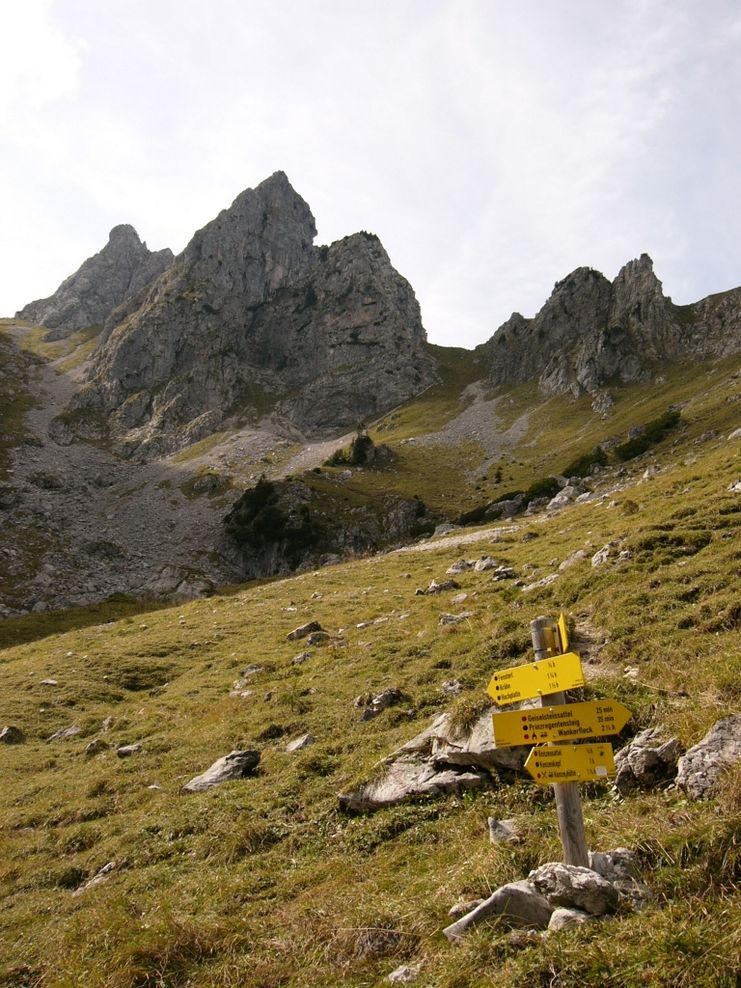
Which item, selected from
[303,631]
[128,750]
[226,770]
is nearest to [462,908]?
[226,770]

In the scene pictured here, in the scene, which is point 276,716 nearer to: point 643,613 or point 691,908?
point 643,613

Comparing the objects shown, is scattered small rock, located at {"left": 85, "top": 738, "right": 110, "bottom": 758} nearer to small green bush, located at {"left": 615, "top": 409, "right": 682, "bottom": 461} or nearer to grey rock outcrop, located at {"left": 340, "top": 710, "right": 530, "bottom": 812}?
grey rock outcrop, located at {"left": 340, "top": 710, "right": 530, "bottom": 812}

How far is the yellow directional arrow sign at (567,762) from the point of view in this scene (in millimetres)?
6066

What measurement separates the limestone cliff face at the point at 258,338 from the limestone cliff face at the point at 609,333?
30.0m

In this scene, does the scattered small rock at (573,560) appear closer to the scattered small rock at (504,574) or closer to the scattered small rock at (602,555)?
the scattered small rock at (602,555)

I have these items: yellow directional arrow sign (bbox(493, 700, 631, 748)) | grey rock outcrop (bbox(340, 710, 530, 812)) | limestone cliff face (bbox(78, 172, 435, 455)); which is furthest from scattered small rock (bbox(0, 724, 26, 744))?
limestone cliff face (bbox(78, 172, 435, 455))

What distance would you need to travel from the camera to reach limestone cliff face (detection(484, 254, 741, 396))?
360 feet

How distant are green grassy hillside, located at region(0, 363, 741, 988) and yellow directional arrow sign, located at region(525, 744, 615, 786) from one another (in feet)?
3.99

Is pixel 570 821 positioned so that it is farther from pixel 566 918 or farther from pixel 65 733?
pixel 65 733

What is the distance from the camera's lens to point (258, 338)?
6570 inches

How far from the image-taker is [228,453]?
116688 millimetres

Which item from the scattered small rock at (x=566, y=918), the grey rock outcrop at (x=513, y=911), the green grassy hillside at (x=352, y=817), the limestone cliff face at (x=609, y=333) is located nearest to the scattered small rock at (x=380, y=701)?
the green grassy hillside at (x=352, y=817)

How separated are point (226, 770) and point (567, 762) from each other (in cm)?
916

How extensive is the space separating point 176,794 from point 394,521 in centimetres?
6484
